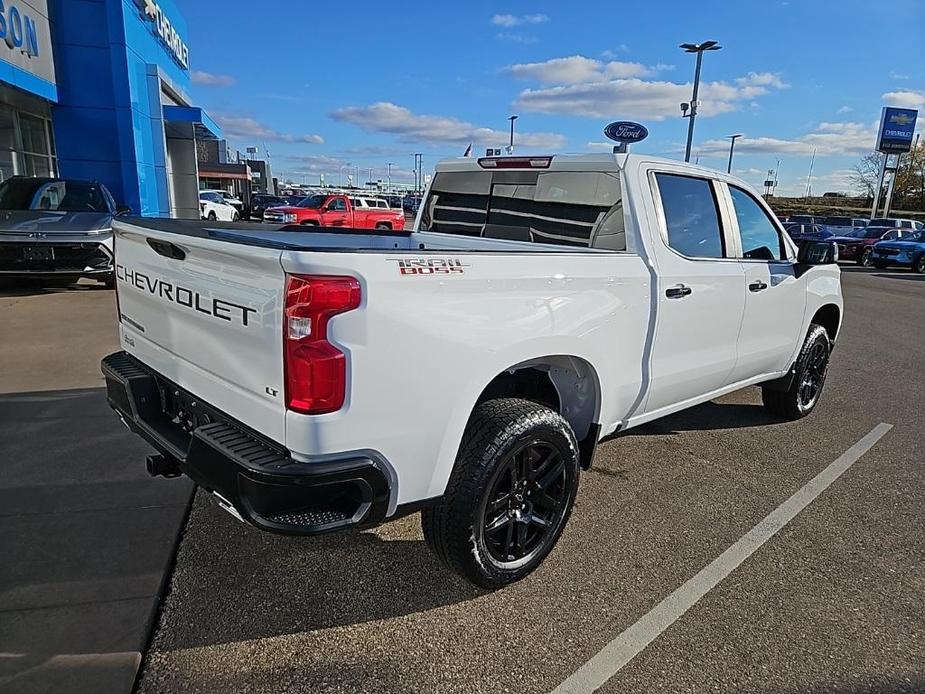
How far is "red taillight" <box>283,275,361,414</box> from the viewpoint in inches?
78.8

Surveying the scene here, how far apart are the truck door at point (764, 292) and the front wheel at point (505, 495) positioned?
196 cm

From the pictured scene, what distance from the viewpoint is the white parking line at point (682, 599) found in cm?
240

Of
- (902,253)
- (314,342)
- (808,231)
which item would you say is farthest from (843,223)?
(314,342)

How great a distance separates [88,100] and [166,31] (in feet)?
19.5

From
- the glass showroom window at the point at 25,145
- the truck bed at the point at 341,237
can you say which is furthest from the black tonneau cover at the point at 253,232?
the glass showroom window at the point at 25,145

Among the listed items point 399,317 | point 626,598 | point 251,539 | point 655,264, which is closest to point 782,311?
point 655,264

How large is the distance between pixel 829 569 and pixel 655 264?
1746mm

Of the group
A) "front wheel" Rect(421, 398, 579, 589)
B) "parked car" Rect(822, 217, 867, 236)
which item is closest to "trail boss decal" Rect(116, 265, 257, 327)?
"front wheel" Rect(421, 398, 579, 589)

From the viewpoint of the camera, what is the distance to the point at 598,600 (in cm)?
285

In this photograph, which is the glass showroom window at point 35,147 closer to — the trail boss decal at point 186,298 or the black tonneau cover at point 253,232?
the black tonneau cover at point 253,232

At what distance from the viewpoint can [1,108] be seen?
13.7 metres

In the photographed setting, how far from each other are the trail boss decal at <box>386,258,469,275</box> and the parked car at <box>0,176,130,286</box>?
7862mm

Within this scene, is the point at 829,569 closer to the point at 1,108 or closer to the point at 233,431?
the point at 233,431

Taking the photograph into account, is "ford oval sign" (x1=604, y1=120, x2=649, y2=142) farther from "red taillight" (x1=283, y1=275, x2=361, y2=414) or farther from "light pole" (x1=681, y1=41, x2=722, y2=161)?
"light pole" (x1=681, y1=41, x2=722, y2=161)
